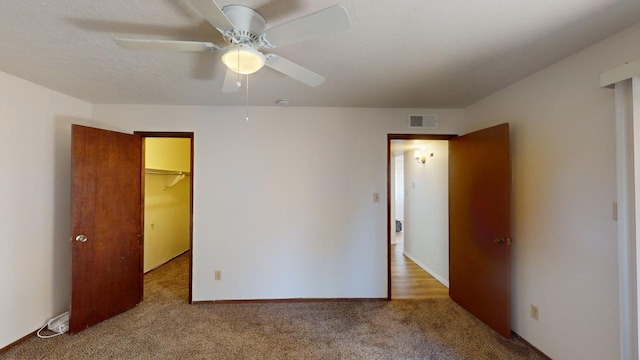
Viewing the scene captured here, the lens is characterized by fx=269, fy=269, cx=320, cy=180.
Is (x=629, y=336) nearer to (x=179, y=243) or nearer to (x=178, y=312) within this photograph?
(x=178, y=312)

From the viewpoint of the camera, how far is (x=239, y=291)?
10.2 ft

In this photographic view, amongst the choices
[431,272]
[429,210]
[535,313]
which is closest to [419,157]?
[429,210]

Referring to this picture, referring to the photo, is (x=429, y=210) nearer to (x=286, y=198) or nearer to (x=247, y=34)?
(x=286, y=198)

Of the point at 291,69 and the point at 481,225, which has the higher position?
the point at 291,69

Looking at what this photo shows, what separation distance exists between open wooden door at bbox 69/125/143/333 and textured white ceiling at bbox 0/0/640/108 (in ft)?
1.94

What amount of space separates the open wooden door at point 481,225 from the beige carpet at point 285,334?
0.26m

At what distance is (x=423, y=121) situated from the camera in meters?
3.21

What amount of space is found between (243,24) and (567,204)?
8.09ft

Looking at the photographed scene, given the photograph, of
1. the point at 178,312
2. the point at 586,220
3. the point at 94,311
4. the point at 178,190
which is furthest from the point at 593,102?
the point at 178,190

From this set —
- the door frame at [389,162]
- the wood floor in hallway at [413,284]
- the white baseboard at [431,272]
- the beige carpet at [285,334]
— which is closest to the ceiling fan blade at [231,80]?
the door frame at [389,162]

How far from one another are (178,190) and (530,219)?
522 cm

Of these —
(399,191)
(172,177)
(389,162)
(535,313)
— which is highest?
(389,162)

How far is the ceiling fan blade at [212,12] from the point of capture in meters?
1.05

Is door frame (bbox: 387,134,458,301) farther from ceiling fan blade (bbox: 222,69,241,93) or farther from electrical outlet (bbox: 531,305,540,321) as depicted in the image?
ceiling fan blade (bbox: 222,69,241,93)
